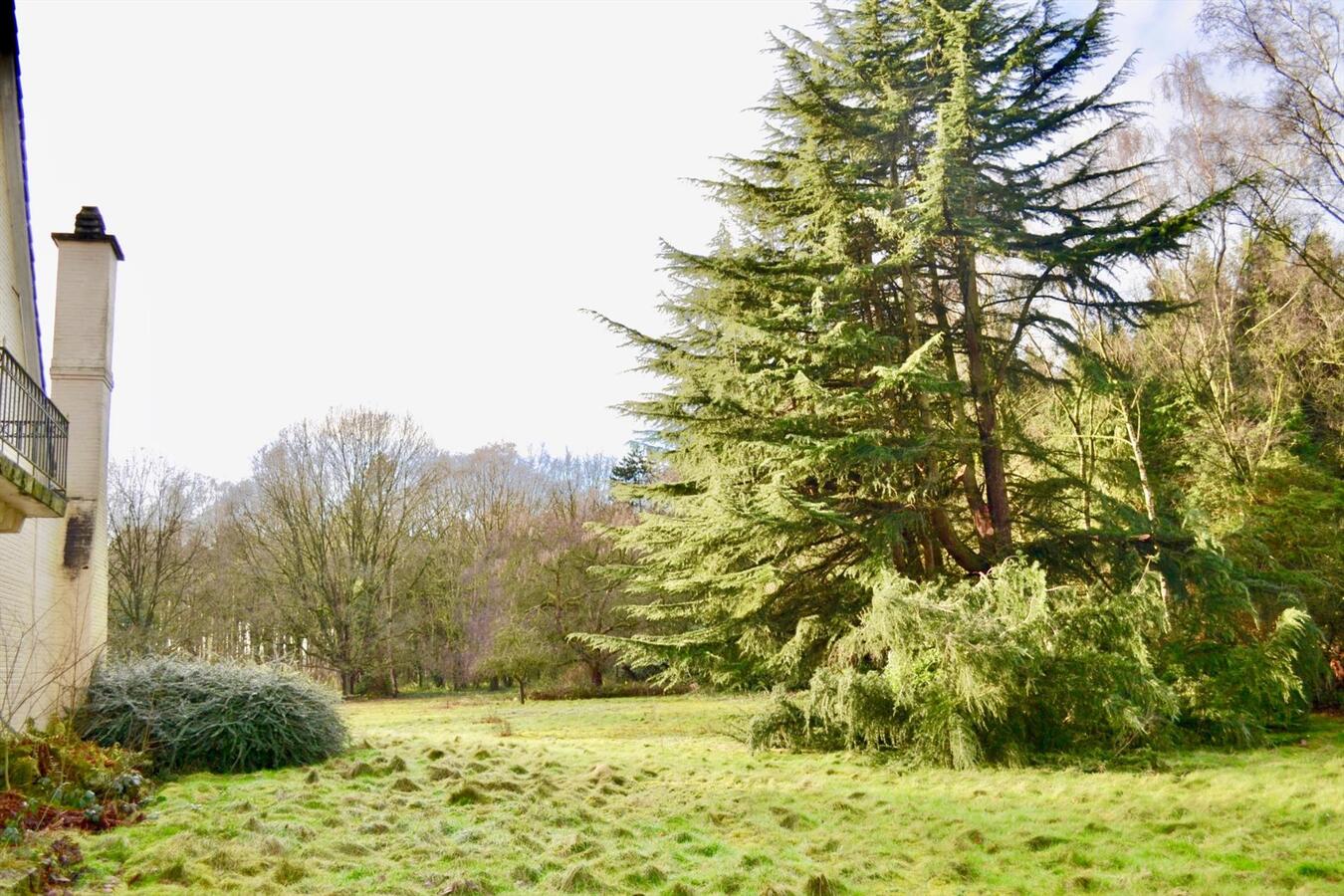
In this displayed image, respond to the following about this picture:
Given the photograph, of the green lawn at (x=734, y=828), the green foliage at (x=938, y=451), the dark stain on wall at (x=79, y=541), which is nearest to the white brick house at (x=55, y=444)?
the dark stain on wall at (x=79, y=541)

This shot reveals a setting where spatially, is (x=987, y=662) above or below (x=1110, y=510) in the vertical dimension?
below

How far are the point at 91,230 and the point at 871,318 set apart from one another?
1108 centimetres

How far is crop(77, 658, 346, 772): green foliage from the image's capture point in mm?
8578

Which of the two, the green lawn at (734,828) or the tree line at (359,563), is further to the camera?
the tree line at (359,563)

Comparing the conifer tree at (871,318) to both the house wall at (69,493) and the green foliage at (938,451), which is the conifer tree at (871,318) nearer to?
the green foliage at (938,451)

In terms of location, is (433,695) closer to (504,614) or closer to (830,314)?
(504,614)

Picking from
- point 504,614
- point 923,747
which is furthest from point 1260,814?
point 504,614

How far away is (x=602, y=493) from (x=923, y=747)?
2271 centimetres

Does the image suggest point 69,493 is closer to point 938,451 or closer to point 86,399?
point 86,399

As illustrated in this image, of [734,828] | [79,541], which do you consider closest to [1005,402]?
[734,828]

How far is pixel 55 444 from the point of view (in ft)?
25.9

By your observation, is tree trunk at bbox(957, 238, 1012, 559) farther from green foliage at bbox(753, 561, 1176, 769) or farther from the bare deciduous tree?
the bare deciduous tree

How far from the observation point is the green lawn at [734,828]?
494 cm

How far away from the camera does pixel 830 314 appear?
1219cm
